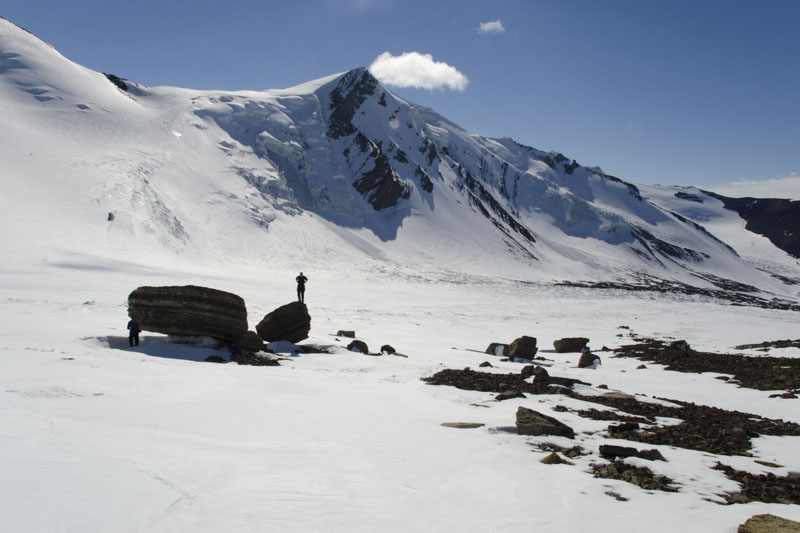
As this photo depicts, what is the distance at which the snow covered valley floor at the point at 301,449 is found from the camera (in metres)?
4.33

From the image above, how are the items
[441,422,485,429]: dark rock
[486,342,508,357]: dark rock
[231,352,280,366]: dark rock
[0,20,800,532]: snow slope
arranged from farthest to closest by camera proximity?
[486,342,508,357]: dark rock → [231,352,280,366]: dark rock → [441,422,485,429]: dark rock → [0,20,800,532]: snow slope

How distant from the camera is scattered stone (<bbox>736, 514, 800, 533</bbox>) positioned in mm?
4285

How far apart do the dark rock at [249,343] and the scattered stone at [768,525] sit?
12169 millimetres

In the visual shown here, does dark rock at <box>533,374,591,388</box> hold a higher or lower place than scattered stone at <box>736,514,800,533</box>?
lower

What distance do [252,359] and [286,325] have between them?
134 inches

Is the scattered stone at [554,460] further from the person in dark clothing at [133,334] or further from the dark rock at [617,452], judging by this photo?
the person in dark clothing at [133,334]

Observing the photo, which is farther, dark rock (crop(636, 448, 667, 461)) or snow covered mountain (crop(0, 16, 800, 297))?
snow covered mountain (crop(0, 16, 800, 297))

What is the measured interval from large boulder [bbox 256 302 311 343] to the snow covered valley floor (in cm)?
199

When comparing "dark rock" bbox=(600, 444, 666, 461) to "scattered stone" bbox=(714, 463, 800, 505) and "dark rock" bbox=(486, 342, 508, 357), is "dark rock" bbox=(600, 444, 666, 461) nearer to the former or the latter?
"scattered stone" bbox=(714, 463, 800, 505)

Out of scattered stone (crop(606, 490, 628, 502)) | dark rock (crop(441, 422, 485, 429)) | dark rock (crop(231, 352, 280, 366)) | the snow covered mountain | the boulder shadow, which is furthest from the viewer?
the snow covered mountain

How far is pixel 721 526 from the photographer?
4750 mm

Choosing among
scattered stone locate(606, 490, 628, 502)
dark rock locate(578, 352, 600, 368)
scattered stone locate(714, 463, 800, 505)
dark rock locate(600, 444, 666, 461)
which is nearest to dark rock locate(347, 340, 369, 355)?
dark rock locate(578, 352, 600, 368)

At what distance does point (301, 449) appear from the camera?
6293 millimetres

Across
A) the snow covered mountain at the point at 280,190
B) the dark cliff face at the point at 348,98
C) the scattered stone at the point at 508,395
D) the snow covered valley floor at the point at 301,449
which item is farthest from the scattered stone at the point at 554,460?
the dark cliff face at the point at 348,98
